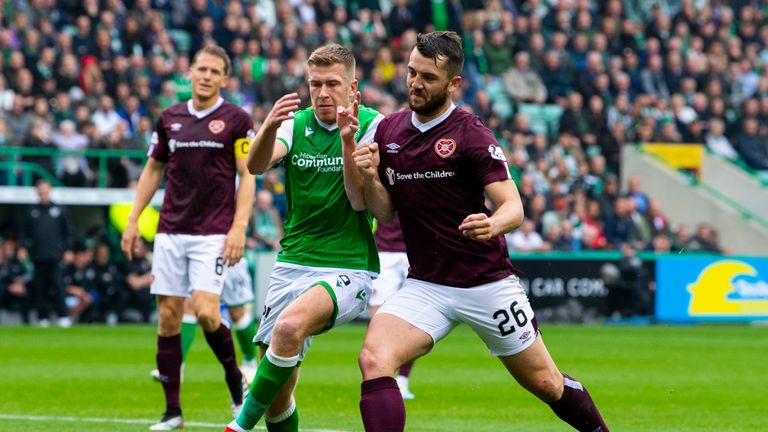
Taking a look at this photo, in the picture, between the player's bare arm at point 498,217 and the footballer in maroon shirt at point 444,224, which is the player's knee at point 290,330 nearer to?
the footballer in maroon shirt at point 444,224

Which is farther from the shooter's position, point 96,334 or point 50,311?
point 50,311

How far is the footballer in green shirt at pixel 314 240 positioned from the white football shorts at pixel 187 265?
88.4 inches

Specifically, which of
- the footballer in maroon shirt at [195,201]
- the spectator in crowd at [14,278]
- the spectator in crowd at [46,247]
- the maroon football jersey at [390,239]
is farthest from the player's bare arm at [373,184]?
the spectator in crowd at [14,278]

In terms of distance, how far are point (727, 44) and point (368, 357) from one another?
1131 inches

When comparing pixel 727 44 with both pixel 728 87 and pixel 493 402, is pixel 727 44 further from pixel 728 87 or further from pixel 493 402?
pixel 493 402

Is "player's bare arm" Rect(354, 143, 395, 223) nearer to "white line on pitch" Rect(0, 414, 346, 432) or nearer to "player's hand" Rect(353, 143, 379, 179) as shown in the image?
"player's hand" Rect(353, 143, 379, 179)

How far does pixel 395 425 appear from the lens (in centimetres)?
672

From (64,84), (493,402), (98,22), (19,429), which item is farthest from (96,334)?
(19,429)

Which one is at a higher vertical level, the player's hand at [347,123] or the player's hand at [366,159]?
the player's hand at [347,123]

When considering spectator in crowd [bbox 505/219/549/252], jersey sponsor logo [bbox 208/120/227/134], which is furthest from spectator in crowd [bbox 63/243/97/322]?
jersey sponsor logo [bbox 208/120/227/134]

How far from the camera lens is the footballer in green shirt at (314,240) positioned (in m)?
7.50

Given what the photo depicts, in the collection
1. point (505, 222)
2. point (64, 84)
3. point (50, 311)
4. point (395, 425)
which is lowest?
point (50, 311)

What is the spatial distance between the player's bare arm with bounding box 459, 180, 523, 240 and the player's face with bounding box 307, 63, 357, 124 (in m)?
1.13

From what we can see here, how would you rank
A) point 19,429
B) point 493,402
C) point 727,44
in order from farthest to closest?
1. point 727,44
2. point 493,402
3. point 19,429
